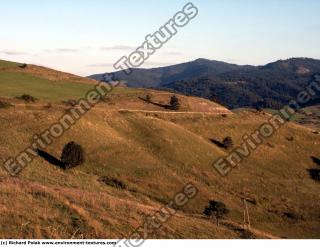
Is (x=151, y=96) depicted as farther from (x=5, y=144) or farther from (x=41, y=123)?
(x=5, y=144)

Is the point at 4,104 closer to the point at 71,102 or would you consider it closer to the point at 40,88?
the point at 71,102

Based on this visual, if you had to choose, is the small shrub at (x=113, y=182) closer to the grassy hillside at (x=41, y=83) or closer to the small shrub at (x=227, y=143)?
the small shrub at (x=227, y=143)

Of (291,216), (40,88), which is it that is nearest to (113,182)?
(291,216)

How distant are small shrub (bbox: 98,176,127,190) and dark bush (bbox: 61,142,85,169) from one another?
3749 millimetres

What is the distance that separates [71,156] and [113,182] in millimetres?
5923

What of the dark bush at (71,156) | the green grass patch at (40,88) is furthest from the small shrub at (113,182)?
the green grass patch at (40,88)

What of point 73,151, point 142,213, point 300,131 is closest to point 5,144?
point 73,151

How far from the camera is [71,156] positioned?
53938mm

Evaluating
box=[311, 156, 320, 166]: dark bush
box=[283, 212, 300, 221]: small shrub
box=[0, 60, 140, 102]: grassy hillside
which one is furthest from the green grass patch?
box=[283, 212, 300, 221]: small shrub

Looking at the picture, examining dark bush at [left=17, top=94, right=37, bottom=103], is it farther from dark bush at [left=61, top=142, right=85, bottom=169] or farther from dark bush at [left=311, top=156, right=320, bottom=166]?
dark bush at [left=311, top=156, right=320, bottom=166]

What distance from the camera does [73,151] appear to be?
54.5 metres

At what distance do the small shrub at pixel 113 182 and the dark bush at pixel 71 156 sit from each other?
375 centimetres

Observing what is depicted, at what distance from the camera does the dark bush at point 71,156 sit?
177 feet

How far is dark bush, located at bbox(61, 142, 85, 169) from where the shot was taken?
53875mm
